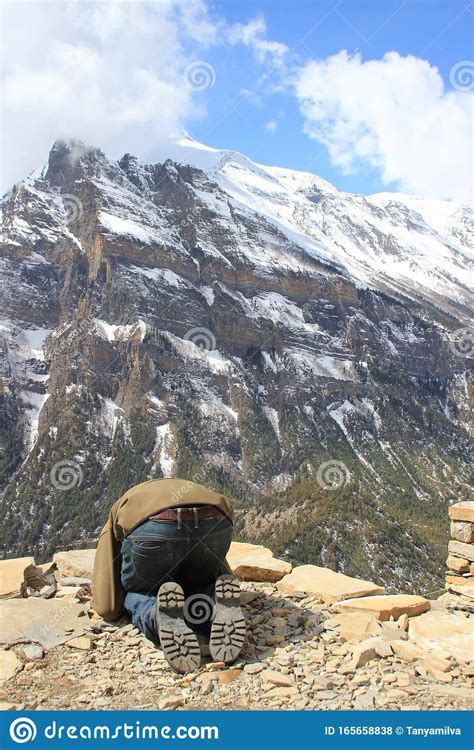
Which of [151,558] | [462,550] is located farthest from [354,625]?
[462,550]

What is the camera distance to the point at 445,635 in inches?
340

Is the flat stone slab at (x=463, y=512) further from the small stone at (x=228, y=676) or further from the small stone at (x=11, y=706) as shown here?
the small stone at (x=11, y=706)

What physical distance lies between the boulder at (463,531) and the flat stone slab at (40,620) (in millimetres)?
7245

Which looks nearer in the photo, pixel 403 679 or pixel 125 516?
pixel 403 679

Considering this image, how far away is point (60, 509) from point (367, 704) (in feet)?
597

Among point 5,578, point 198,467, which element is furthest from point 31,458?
point 5,578

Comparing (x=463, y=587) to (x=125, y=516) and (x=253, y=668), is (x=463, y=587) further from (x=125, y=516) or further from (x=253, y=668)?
(x=125, y=516)

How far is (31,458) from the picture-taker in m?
200

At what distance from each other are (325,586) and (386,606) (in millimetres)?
1416

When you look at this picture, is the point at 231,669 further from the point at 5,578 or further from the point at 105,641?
the point at 5,578

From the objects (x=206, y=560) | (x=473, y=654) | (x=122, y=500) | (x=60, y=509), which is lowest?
(x=60, y=509)

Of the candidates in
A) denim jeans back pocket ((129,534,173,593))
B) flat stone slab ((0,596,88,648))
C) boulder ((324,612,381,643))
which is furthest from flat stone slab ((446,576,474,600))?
flat stone slab ((0,596,88,648))

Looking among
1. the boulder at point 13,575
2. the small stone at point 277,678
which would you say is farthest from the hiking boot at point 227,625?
the boulder at point 13,575

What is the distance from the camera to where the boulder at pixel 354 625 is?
8750 millimetres
